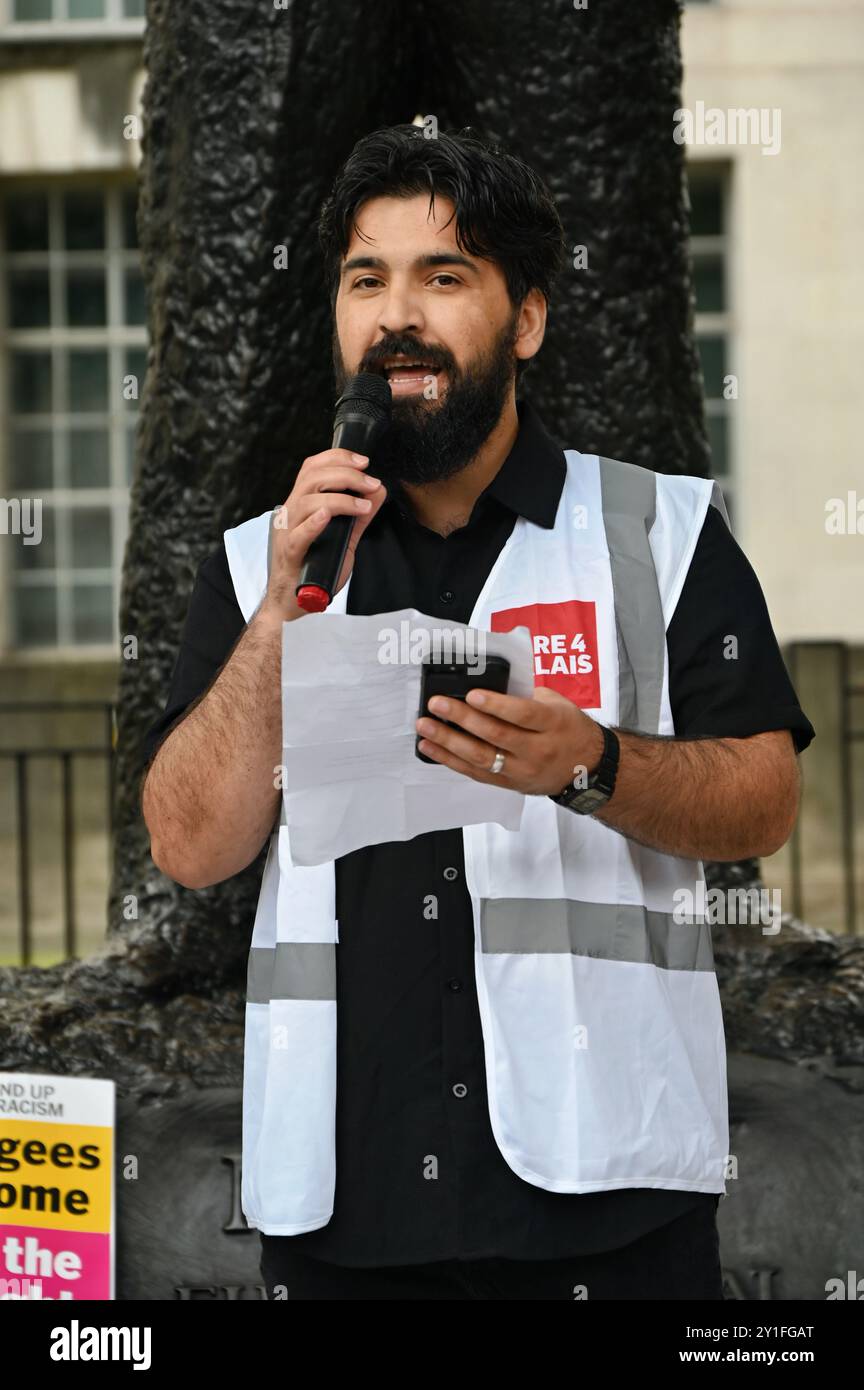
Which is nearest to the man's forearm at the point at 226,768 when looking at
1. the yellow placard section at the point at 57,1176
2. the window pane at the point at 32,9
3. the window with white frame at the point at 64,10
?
the yellow placard section at the point at 57,1176

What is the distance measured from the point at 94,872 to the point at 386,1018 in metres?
8.71

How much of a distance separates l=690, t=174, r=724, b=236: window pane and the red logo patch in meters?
9.49

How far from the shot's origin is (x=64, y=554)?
460 inches

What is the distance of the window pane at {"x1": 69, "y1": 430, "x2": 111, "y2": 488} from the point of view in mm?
11672

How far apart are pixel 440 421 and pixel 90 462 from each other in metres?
9.63

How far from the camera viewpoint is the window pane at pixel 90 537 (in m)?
11.7

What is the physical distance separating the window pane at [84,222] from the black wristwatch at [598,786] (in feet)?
32.7

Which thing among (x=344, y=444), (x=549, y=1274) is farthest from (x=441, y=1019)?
(x=344, y=444)

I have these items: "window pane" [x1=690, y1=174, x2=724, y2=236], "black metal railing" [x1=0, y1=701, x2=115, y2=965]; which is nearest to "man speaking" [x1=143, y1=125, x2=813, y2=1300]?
"black metal railing" [x1=0, y1=701, x2=115, y2=965]

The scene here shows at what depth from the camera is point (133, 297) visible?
11.4 metres

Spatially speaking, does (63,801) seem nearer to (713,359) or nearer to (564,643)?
(713,359)

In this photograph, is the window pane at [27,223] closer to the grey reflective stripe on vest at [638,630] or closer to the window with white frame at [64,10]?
the window with white frame at [64,10]

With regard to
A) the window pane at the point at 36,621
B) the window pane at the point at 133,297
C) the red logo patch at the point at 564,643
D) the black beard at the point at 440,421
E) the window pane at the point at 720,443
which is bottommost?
the red logo patch at the point at 564,643

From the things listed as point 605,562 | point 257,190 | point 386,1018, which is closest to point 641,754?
point 605,562
